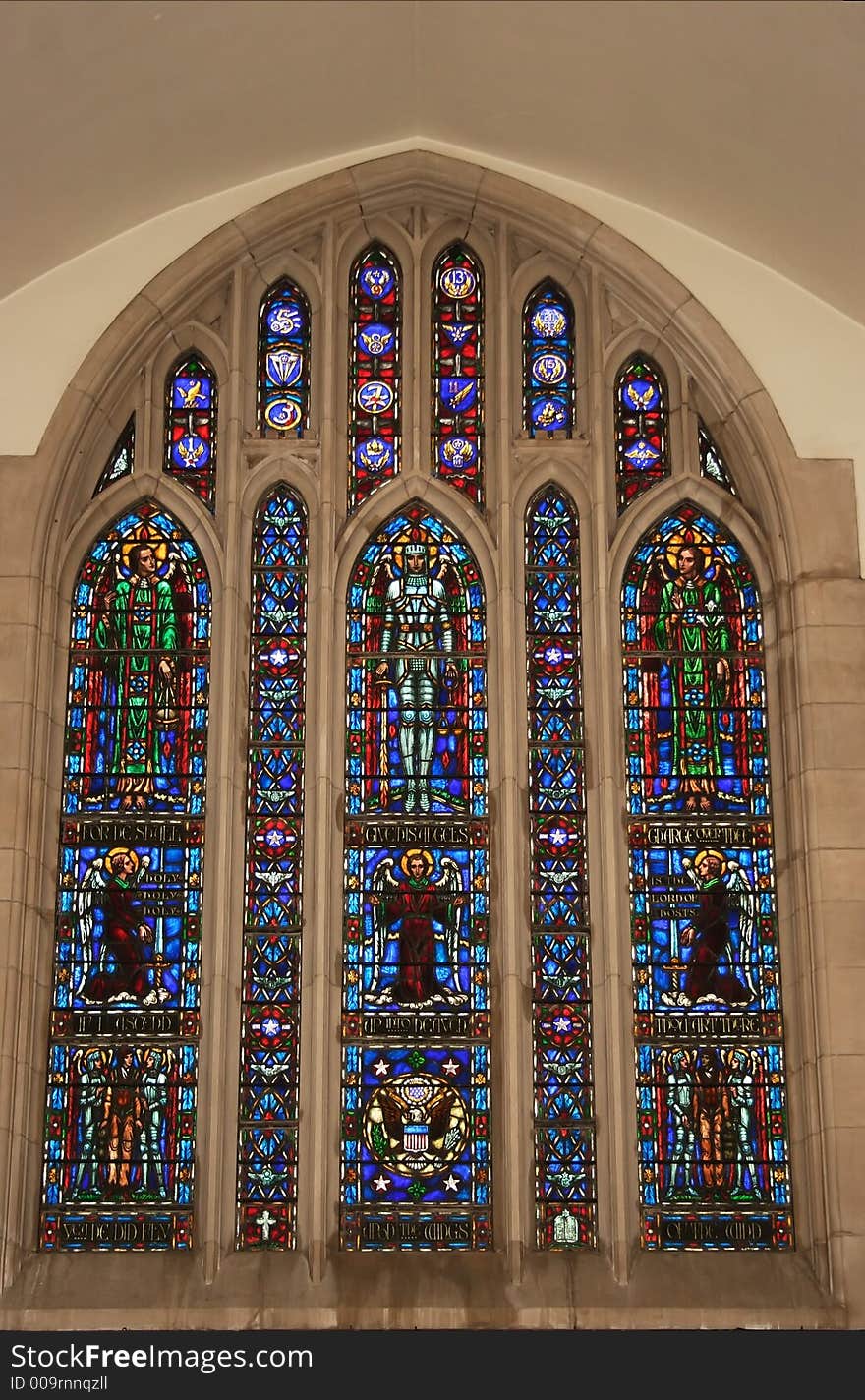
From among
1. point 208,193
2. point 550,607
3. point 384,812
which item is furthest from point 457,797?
point 208,193

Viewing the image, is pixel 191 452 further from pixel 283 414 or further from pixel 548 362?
pixel 548 362

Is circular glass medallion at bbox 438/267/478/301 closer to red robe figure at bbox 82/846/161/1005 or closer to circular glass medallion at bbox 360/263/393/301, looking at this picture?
circular glass medallion at bbox 360/263/393/301

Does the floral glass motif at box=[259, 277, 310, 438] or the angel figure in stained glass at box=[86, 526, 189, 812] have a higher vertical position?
the floral glass motif at box=[259, 277, 310, 438]

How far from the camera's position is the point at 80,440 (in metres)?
11.0

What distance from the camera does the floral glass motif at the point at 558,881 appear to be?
33.1ft

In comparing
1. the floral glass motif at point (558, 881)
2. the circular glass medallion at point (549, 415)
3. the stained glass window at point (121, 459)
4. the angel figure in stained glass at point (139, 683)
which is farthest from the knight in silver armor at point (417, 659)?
the stained glass window at point (121, 459)

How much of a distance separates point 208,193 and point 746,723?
12.0ft

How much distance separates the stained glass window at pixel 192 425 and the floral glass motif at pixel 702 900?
6.93 feet

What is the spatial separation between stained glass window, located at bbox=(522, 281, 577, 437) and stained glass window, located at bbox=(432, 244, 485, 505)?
0.78ft

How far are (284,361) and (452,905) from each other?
2.90 meters

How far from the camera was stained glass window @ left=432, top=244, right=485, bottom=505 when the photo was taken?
11273 mm

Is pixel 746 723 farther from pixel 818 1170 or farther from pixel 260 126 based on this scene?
pixel 260 126

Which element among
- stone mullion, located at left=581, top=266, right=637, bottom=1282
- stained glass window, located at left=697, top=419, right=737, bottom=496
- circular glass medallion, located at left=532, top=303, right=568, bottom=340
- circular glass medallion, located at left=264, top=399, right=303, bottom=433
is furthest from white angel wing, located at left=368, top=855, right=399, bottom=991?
circular glass medallion, located at left=532, top=303, right=568, bottom=340

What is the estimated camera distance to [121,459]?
11.3 m
